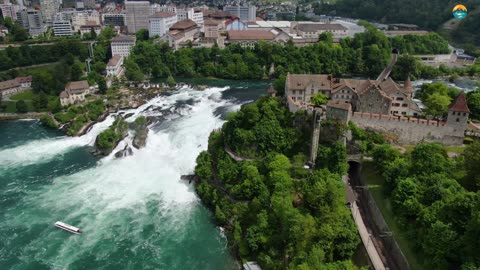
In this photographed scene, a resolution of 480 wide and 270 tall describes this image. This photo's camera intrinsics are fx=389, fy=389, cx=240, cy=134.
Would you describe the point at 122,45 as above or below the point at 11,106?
above

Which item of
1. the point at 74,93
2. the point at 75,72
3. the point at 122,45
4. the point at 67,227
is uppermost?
the point at 122,45

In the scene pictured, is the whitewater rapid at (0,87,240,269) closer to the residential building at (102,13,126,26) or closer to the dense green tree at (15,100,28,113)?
the dense green tree at (15,100,28,113)

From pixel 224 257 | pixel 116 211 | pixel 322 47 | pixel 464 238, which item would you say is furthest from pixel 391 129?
pixel 322 47

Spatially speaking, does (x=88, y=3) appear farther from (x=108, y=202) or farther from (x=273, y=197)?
(x=273, y=197)

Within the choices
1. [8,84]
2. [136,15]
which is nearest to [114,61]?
[8,84]

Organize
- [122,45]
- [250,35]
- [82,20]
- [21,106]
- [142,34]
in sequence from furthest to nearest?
1. [82,20]
2. [142,34]
3. [250,35]
4. [122,45]
5. [21,106]

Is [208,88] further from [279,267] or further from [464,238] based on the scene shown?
[464,238]
